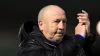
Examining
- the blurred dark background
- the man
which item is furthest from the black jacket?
the blurred dark background

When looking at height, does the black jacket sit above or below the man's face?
below

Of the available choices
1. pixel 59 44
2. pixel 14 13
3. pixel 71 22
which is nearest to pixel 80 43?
pixel 59 44

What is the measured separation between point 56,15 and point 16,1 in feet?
1.82

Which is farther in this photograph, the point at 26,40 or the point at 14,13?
the point at 14,13

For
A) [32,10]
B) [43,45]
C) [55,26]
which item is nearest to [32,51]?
[43,45]

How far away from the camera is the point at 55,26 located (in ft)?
5.27

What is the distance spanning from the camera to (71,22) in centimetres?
212

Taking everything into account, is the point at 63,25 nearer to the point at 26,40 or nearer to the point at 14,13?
the point at 26,40

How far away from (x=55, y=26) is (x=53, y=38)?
62 mm

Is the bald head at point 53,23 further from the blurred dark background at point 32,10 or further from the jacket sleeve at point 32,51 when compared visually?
the blurred dark background at point 32,10

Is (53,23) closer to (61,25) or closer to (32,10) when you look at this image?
(61,25)

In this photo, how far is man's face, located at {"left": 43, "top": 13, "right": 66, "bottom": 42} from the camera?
5.26 feet

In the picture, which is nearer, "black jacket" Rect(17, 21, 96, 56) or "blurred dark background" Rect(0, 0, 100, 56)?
"black jacket" Rect(17, 21, 96, 56)

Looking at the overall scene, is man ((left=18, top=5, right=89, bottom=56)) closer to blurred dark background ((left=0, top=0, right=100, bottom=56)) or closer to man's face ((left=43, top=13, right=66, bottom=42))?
man's face ((left=43, top=13, right=66, bottom=42))
